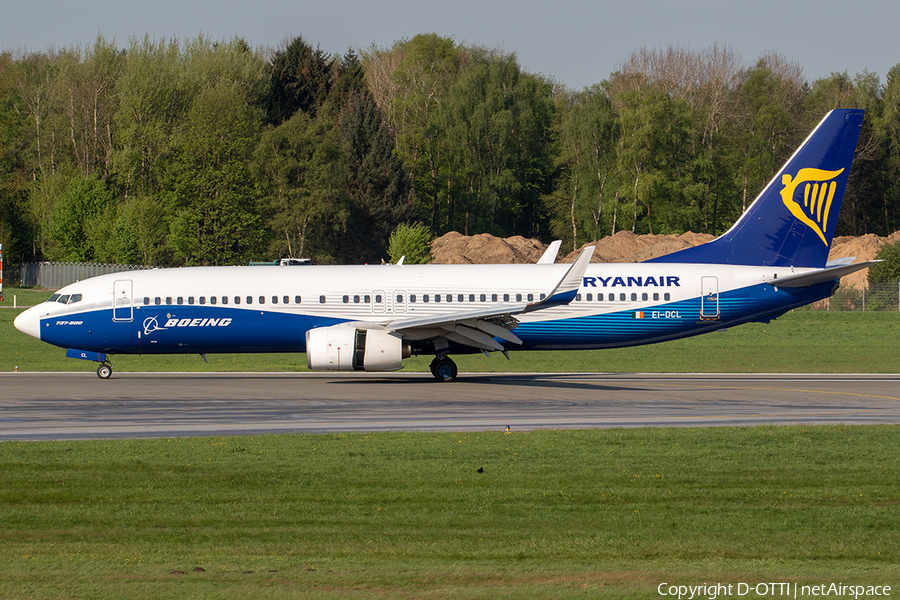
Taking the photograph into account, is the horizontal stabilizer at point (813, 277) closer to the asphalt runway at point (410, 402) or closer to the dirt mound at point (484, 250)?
the asphalt runway at point (410, 402)

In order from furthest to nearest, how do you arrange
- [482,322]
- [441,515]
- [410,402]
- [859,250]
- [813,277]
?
[859,250] → [813,277] → [482,322] → [410,402] → [441,515]

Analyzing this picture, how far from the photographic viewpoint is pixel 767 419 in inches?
831

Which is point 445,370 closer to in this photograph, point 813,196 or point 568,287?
point 568,287

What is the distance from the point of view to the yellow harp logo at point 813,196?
3159 cm

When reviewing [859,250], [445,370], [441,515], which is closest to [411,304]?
[445,370]

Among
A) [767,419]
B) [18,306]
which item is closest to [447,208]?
[18,306]

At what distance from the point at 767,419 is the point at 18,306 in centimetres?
6168

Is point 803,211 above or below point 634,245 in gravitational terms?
below

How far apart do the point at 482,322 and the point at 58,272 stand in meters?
69.8

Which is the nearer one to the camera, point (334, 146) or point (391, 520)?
→ point (391, 520)

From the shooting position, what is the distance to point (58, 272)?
287 feet

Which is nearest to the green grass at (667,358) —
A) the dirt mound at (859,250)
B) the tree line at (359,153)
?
the dirt mound at (859,250)

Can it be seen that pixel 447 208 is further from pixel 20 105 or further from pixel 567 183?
pixel 20 105

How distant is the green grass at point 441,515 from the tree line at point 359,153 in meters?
69.4
